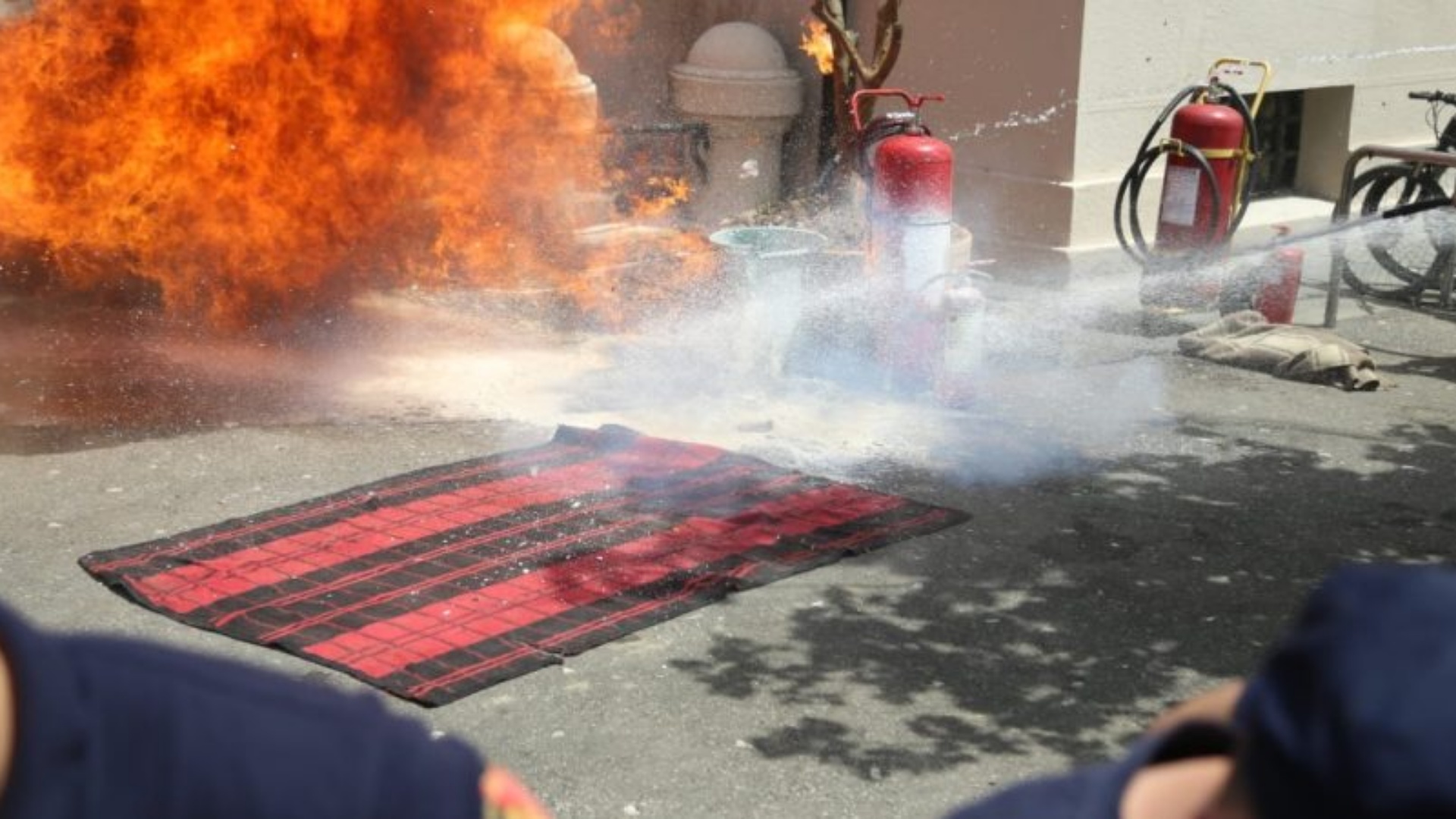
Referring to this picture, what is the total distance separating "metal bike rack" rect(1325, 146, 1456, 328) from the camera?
962cm

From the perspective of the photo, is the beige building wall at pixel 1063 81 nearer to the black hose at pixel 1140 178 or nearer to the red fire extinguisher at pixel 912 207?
the black hose at pixel 1140 178

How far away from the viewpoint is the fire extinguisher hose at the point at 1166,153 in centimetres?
979

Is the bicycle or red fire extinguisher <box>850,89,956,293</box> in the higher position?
red fire extinguisher <box>850,89,956,293</box>

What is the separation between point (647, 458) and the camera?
711cm

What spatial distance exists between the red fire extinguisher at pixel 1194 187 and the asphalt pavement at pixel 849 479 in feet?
1.00

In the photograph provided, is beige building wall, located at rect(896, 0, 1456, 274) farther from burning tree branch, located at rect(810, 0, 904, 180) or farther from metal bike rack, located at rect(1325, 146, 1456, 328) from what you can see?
metal bike rack, located at rect(1325, 146, 1456, 328)

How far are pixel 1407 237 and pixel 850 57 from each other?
417cm

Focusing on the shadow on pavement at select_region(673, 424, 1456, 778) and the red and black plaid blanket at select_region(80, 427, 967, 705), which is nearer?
the shadow on pavement at select_region(673, 424, 1456, 778)

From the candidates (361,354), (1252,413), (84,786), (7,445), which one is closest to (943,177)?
(1252,413)

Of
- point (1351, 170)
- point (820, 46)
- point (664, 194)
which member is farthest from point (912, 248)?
point (664, 194)

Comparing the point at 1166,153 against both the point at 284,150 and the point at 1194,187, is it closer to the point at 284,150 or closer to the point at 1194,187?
the point at 1194,187

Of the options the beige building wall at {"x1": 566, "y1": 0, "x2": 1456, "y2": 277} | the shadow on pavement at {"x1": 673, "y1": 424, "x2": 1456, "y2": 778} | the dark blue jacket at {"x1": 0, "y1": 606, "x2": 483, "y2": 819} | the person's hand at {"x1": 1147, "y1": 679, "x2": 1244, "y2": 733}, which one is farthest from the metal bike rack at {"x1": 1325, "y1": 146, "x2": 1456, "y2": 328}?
the dark blue jacket at {"x1": 0, "y1": 606, "x2": 483, "y2": 819}

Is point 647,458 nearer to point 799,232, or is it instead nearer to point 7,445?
point 799,232

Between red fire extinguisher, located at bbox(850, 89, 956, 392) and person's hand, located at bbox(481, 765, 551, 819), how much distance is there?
6.67 meters
